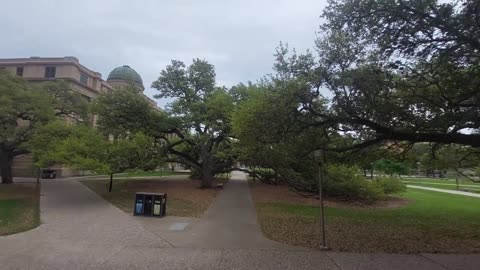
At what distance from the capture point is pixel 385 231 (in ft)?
40.3

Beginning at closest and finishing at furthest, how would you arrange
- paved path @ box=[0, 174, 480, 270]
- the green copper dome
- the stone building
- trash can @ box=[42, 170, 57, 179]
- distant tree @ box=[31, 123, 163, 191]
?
paved path @ box=[0, 174, 480, 270], distant tree @ box=[31, 123, 163, 191], trash can @ box=[42, 170, 57, 179], the stone building, the green copper dome

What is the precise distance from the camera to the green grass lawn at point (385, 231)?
32.6ft

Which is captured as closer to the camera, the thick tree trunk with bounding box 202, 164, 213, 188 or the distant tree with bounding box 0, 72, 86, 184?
the distant tree with bounding box 0, 72, 86, 184

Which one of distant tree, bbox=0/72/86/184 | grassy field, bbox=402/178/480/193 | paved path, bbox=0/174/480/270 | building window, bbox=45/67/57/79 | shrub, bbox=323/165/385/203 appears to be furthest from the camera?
building window, bbox=45/67/57/79

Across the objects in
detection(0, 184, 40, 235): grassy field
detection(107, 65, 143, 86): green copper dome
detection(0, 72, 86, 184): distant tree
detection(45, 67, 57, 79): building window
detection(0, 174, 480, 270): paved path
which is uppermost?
detection(107, 65, 143, 86): green copper dome

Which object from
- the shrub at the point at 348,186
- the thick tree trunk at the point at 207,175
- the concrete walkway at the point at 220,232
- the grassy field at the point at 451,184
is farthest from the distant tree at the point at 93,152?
the grassy field at the point at 451,184

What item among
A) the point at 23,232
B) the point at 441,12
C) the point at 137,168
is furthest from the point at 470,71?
the point at 137,168

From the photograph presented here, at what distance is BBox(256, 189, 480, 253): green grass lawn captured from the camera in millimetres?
9922

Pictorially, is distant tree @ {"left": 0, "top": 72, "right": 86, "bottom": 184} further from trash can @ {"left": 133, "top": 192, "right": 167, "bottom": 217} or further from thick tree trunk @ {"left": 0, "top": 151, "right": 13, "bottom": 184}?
trash can @ {"left": 133, "top": 192, "right": 167, "bottom": 217}

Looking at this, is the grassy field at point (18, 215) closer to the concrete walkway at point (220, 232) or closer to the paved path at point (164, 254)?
the paved path at point (164, 254)

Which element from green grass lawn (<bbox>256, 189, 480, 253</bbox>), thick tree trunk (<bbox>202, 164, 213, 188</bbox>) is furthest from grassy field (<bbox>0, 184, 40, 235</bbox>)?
thick tree trunk (<bbox>202, 164, 213, 188</bbox>)

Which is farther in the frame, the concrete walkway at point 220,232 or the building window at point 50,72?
the building window at point 50,72

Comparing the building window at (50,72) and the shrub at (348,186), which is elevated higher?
the building window at (50,72)

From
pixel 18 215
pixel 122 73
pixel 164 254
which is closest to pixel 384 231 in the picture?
pixel 164 254
